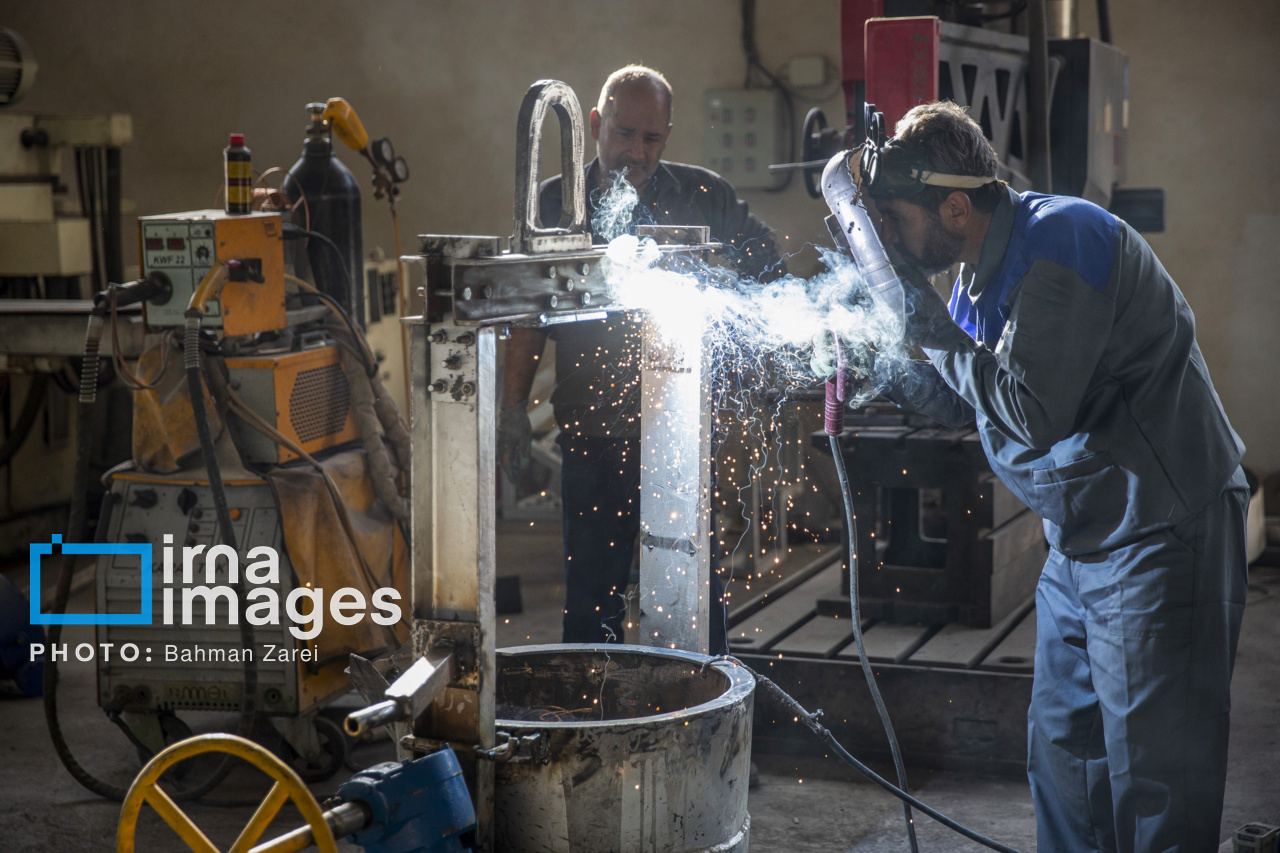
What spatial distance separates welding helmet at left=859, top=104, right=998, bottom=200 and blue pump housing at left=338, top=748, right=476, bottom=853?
1082mm

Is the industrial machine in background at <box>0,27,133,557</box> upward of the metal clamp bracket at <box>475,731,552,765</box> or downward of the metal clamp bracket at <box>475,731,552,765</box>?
upward

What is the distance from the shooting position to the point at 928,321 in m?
1.90

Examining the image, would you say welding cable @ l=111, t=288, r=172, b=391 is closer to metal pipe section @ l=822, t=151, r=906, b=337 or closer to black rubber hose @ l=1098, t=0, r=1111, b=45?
metal pipe section @ l=822, t=151, r=906, b=337

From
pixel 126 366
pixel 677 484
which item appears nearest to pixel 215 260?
pixel 126 366

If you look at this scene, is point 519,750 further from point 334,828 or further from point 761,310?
point 761,310

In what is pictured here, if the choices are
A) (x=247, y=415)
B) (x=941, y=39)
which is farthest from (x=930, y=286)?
(x=247, y=415)

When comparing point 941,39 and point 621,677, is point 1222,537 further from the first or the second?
point 941,39

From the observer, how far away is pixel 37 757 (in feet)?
11.6

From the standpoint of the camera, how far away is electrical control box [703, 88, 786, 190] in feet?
20.3

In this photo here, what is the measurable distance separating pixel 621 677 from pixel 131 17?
6236mm

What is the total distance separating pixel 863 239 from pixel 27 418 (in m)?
4.49

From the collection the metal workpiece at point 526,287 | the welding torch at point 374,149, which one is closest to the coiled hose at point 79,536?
the welding torch at point 374,149

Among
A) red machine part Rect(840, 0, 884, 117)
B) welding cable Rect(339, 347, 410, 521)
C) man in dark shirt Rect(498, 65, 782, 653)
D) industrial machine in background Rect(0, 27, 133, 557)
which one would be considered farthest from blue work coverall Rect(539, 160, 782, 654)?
industrial machine in background Rect(0, 27, 133, 557)

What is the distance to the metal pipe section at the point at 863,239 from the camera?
6.12 ft
